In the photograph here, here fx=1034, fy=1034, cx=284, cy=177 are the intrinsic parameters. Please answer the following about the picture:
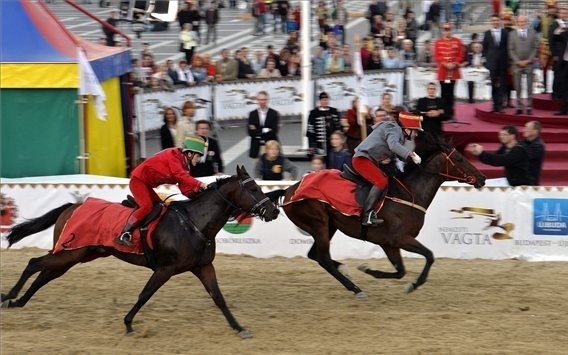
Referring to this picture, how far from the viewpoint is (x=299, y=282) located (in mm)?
13500

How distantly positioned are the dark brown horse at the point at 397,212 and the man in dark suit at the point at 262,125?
462 centimetres

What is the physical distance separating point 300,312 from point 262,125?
19.9ft

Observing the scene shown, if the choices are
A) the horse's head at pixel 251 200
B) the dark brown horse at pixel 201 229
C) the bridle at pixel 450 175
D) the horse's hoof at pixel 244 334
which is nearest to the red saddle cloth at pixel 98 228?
the dark brown horse at pixel 201 229

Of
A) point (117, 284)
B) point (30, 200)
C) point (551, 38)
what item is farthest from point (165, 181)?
point (551, 38)

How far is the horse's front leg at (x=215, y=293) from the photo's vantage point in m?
10.9

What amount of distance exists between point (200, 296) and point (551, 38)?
375 inches

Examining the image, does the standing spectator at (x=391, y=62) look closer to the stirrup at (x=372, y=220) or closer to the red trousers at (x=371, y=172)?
the red trousers at (x=371, y=172)

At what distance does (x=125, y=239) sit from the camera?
11.0m

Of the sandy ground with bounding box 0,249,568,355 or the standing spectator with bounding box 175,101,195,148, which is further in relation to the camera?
the standing spectator with bounding box 175,101,195,148

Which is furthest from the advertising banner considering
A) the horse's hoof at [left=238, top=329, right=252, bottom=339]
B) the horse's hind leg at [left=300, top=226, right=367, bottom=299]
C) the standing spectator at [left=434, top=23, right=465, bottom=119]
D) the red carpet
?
the standing spectator at [left=434, top=23, right=465, bottom=119]

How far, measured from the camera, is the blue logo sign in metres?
14.4

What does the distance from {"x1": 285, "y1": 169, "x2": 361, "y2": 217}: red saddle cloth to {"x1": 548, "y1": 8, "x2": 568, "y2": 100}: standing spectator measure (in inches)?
310

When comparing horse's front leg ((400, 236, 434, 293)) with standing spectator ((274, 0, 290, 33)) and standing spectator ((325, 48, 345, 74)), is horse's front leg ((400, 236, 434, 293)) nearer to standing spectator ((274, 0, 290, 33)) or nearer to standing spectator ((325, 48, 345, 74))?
standing spectator ((325, 48, 345, 74))

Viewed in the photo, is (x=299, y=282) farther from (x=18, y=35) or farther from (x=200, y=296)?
(x=18, y=35)
